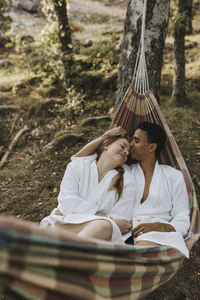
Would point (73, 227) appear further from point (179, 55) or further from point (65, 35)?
point (65, 35)

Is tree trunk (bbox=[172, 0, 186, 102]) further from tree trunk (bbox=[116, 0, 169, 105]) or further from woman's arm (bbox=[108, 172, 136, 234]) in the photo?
woman's arm (bbox=[108, 172, 136, 234])

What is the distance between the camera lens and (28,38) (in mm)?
7562

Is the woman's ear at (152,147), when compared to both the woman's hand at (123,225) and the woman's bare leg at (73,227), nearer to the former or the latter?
the woman's hand at (123,225)

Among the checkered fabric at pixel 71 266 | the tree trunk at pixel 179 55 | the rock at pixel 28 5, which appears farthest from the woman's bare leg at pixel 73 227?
the rock at pixel 28 5

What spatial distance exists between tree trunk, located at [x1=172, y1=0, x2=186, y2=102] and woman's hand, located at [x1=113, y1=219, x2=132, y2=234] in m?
3.19

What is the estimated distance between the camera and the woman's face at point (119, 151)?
1.83m

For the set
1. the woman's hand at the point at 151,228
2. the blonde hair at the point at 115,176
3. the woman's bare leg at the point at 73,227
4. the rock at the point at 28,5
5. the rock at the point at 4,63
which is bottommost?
the woman's hand at the point at 151,228

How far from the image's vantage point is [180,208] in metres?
1.73

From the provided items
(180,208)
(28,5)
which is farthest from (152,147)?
(28,5)

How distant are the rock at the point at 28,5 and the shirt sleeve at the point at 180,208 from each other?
11.0 meters

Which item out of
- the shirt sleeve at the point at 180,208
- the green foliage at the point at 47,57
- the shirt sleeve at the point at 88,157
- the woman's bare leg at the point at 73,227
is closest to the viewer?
the woman's bare leg at the point at 73,227

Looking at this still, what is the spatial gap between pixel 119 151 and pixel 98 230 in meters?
0.66

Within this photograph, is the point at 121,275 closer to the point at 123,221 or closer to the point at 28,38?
the point at 123,221

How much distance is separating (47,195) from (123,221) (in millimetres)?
1282
